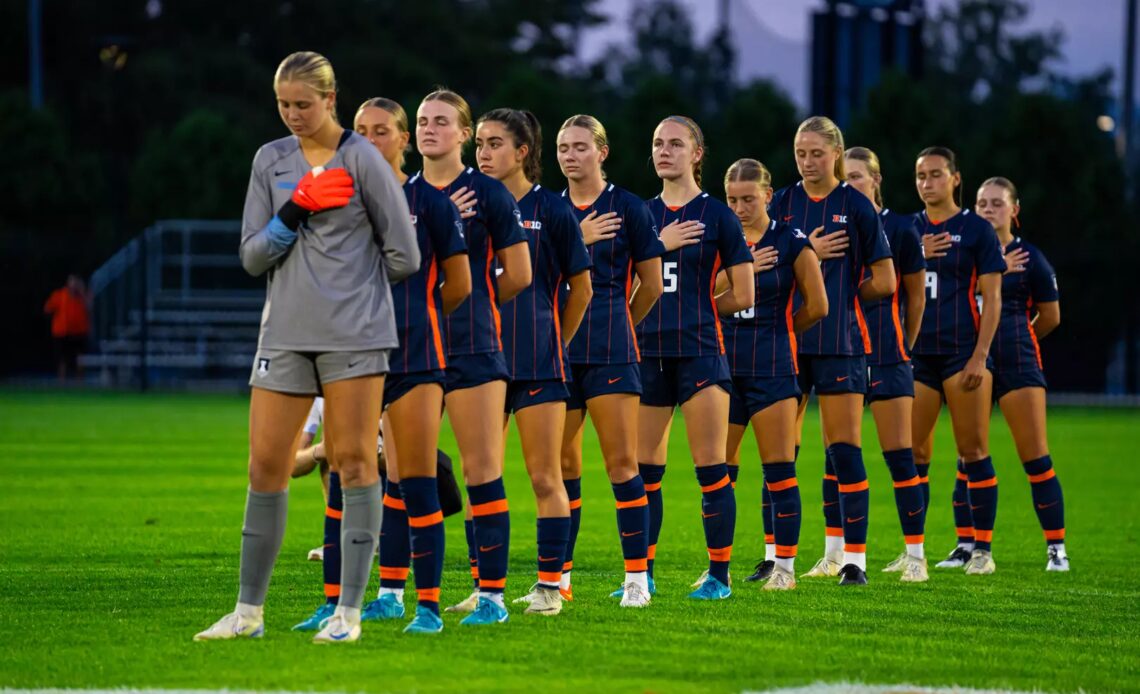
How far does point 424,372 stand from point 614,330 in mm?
1534

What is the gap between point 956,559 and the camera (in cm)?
1077

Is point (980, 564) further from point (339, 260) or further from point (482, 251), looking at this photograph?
point (339, 260)

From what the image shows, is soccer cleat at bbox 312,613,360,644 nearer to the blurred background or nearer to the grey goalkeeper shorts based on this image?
the grey goalkeeper shorts

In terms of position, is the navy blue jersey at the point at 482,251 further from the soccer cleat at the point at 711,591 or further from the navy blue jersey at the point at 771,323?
the navy blue jersey at the point at 771,323

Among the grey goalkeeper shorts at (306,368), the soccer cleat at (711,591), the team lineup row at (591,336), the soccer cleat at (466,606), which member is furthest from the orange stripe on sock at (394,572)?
the soccer cleat at (711,591)

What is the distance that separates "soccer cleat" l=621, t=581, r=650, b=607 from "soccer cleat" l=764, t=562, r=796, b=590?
3.41 ft

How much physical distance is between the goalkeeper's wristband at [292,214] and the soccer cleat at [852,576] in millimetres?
4066

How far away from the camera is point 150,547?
428 inches

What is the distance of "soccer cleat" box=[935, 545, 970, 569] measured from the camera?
34.9 feet

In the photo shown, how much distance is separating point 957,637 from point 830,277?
9.17 feet

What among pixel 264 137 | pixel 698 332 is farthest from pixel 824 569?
pixel 264 137

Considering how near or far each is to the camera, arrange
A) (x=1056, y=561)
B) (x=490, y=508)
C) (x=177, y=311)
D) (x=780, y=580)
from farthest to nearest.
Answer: (x=177, y=311), (x=1056, y=561), (x=780, y=580), (x=490, y=508)

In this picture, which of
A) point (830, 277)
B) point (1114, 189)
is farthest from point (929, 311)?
point (1114, 189)

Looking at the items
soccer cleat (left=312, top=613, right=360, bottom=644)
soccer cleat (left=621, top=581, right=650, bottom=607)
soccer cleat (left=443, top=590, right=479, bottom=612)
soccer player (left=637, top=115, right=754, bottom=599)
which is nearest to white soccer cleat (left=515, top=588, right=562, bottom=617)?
soccer cleat (left=443, top=590, right=479, bottom=612)
